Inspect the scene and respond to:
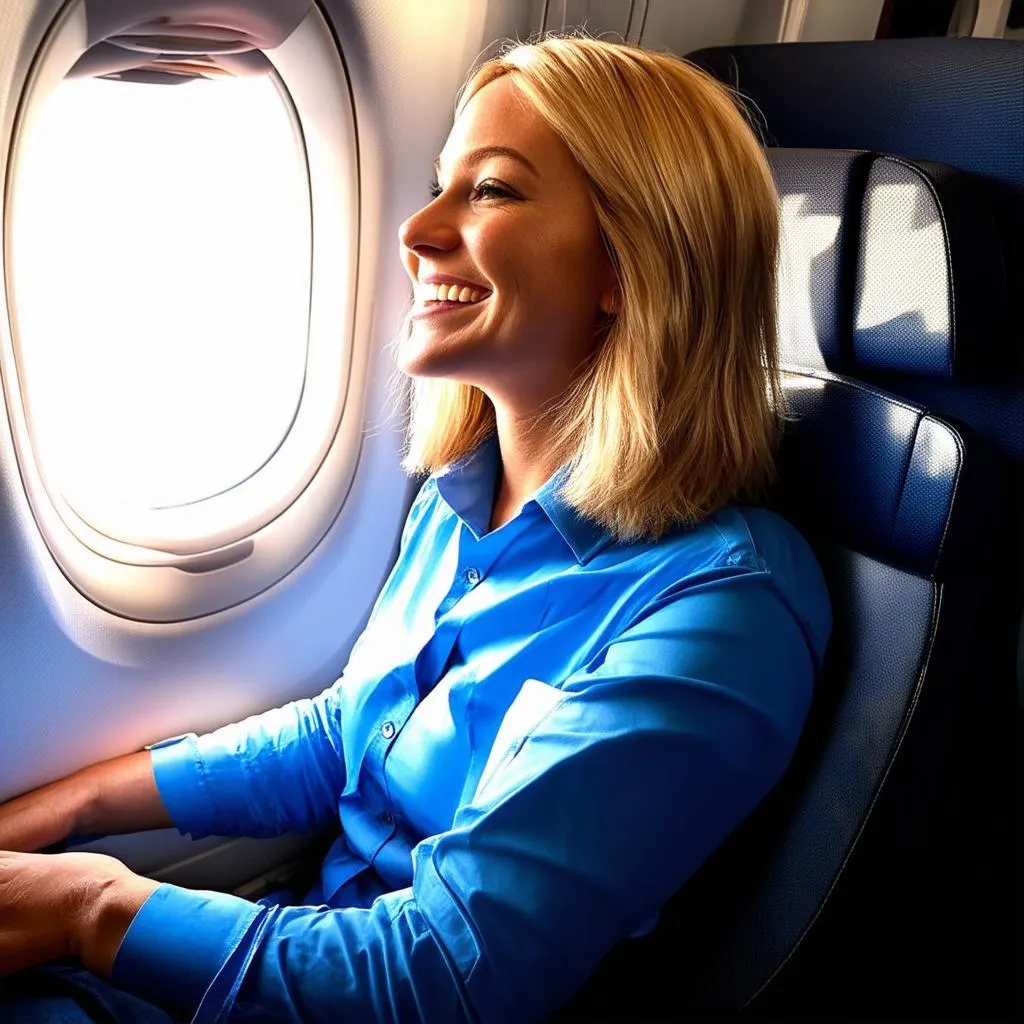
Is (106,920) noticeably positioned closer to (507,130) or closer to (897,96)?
(507,130)

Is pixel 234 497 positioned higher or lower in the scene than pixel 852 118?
lower

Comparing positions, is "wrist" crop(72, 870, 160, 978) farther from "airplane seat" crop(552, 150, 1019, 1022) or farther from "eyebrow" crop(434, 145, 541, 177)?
"eyebrow" crop(434, 145, 541, 177)

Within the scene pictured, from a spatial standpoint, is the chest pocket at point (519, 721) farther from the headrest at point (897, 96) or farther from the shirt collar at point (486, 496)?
the headrest at point (897, 96)

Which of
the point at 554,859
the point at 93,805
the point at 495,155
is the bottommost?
the point at 93,805

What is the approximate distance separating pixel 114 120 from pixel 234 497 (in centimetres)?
59

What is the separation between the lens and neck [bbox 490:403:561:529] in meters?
1.41

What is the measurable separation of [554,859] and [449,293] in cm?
69

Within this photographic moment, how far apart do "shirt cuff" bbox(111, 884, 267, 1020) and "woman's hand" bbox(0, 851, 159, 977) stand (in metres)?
0.03

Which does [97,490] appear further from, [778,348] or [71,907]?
[778,348]

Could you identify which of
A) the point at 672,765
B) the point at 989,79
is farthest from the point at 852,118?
A: the point at 672,765

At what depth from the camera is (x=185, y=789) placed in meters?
1.50

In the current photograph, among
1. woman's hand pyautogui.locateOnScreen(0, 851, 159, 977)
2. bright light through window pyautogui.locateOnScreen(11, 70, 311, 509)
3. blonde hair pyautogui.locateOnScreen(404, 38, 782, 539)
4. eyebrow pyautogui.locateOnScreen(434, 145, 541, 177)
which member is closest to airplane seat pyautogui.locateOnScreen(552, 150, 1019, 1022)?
blonde hair pyautogui.locateOnScreen(404, 38, 782, 539)

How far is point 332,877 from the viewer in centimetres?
142

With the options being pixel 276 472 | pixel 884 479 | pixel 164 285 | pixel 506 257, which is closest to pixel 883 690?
pixel 884 479
